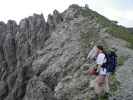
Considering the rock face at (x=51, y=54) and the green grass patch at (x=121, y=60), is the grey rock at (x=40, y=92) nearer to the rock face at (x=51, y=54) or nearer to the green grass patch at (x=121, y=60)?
the rock face at (x=51, y=54)

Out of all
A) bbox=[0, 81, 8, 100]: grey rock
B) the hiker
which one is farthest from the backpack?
bbox=[0, 81, 8, 100]: grey rock

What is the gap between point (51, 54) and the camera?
72.6 metres

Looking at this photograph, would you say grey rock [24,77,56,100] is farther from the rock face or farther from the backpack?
the backpack

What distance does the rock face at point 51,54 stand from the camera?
4772 centimetres

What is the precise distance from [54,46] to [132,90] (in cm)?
4342

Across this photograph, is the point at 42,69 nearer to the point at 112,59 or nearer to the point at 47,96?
the point at 47,96

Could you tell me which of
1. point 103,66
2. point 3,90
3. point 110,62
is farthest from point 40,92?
point 3,90

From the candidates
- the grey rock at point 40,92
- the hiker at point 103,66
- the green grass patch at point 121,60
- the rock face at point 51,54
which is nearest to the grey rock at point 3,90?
the rock face at point 51,54

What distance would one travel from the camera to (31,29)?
112 metres

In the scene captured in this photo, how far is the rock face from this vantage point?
4772 centimetres

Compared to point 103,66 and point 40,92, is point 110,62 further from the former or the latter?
point 40,92

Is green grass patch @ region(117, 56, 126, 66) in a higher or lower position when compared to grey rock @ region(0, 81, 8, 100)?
higher

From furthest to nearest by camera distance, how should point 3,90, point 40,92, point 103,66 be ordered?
point 3,90 → point 40,92 → point 103,66

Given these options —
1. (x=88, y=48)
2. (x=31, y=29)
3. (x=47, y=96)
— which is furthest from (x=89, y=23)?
(x=31, y=29)
